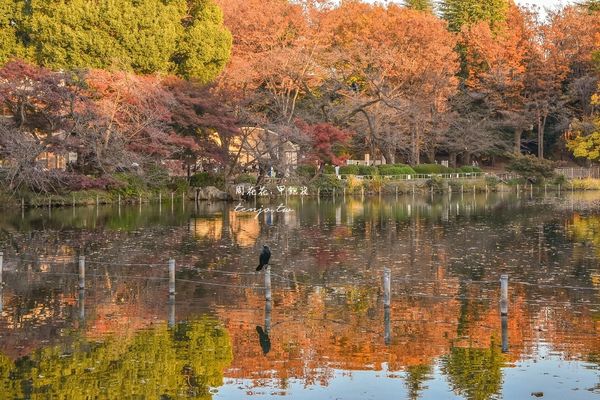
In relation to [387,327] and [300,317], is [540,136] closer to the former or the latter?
[300,317]

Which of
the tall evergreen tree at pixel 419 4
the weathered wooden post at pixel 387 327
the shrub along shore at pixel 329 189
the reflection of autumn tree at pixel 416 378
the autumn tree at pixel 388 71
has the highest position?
the tall evergreen tree at pixel 419 4

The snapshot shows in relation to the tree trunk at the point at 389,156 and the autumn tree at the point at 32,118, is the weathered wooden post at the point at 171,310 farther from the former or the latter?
the tree trunk at the point at 389,156

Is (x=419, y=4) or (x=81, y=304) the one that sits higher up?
(x=419, y=4)

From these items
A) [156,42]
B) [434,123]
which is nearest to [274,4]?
[156,42]

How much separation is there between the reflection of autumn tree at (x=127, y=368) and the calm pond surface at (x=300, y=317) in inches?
1.7

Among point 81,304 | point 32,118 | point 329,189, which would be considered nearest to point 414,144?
point 329,189

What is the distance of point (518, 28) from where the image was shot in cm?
8838

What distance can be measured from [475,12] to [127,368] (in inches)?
3319

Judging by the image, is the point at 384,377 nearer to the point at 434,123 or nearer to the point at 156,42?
the point at 156,42

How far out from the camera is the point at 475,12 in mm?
93500

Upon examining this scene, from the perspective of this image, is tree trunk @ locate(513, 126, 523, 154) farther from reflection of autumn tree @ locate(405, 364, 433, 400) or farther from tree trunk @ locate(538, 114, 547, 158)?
reflection of autumn tree @ locate(405, 364, 433, 400)

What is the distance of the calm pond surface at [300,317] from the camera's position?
14.8 meters

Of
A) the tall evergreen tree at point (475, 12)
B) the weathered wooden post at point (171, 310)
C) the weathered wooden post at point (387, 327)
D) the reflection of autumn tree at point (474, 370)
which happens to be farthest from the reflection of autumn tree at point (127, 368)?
the tall evergreen tree at point (475, 12)

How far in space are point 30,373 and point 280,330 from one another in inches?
213
